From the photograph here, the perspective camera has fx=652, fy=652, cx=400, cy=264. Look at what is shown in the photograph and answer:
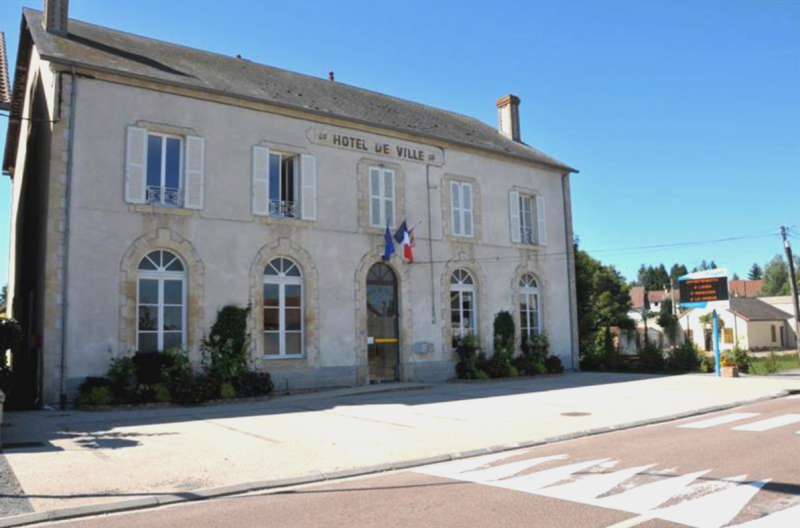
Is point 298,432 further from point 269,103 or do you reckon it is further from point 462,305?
point 462,305

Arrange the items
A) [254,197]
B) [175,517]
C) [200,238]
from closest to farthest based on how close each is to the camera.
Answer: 1. [175,517]
2. [200,238]
3. [254,197]

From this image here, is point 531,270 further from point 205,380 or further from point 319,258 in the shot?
point 205,380

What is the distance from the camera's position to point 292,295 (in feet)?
55.9

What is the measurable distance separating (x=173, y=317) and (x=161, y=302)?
0.44m

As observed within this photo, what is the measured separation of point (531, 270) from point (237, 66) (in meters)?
11.7

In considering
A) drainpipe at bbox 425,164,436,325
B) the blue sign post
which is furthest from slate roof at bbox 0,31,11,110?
the blue sign post

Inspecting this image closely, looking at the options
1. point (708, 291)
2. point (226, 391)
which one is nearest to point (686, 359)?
point (708, 291)

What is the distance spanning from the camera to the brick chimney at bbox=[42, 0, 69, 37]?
52.1 feet

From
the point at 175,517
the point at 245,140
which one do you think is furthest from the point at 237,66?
the point at 175,517

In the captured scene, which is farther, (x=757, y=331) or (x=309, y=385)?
(x=757, y=331)

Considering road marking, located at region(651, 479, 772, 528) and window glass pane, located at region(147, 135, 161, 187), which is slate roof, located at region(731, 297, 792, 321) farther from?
road marking, located at region(651, 479, 772, 528)

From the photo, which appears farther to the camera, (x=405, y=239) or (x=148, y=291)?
(x=405, y=239)

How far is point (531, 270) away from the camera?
22.7 meters

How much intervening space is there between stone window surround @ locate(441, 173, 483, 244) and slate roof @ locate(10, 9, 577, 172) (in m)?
1.16
